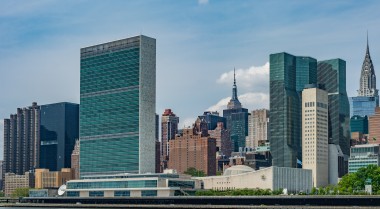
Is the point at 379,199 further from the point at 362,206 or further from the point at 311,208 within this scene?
the point at 311,208

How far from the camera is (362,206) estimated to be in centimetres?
19838

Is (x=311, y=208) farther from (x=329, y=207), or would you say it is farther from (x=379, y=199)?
(x=379, y=199)

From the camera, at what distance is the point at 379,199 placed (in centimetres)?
19838

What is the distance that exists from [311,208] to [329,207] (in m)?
5.10

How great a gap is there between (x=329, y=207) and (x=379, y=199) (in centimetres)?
1435

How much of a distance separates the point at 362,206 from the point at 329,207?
9314mm

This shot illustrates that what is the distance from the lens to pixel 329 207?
19912cm

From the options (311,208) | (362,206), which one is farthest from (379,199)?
(311,208)

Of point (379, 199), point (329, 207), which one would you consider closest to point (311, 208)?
point (329, 207)
